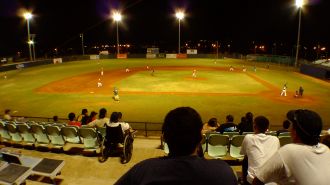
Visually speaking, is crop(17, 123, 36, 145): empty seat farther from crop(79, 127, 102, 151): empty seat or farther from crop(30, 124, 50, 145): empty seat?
crop(79, 127, 102, 151): empty seat

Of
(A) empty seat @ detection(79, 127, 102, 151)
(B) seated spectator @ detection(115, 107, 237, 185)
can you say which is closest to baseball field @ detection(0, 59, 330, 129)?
(A) empty seat @ detection(79, 127, 102, 151)

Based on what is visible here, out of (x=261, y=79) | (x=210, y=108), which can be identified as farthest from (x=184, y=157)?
(x=261, y=79)

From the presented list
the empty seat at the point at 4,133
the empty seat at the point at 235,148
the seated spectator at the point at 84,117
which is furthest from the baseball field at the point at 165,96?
the empty seat at the point at 4,133

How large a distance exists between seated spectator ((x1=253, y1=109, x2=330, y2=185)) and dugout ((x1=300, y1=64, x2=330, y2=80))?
37.7 metres

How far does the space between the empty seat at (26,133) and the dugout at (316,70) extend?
35341 mm

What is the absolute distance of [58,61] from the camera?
6444 centimetres

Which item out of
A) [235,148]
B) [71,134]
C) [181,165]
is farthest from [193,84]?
[181,165]

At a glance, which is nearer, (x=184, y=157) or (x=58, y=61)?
(x=184, y=157)

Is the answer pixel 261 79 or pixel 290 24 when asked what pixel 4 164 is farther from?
pixel 290 24

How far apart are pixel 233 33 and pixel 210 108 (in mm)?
106252

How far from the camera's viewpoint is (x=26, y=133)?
36.4 ft

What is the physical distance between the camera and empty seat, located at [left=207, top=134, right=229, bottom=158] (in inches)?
369

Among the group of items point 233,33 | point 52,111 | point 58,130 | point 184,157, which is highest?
point 233,33

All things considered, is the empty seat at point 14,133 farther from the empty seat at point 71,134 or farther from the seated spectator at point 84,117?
the seated spectator at point 84,117
